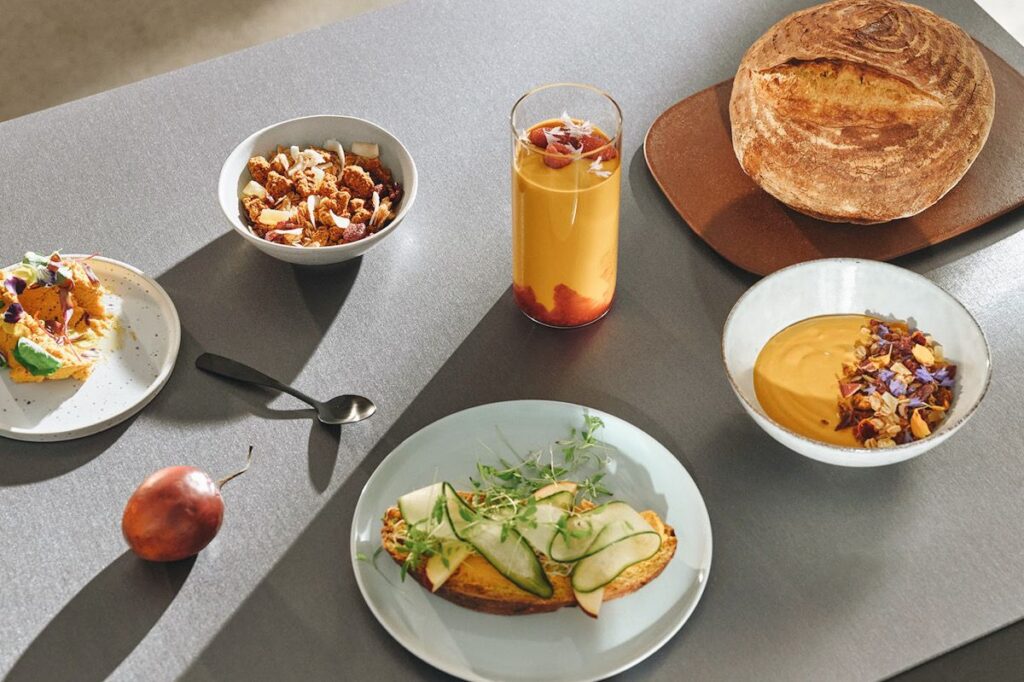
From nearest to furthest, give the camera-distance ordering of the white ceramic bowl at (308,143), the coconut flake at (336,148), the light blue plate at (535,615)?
the light blue plate at (535,615) → the white ceramic bowl at (308,143) → the coconut flake at (336,148)

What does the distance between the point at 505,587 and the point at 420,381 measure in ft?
0.89

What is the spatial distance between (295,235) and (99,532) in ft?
1.19

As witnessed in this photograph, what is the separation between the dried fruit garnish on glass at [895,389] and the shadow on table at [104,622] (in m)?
0.64

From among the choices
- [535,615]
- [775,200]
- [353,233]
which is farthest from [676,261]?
[535,615]

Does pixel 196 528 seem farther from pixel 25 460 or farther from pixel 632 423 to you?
pixel 632 423

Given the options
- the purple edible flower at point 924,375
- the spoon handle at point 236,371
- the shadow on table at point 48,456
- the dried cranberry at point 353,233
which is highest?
the dried cranberry at point 353,233

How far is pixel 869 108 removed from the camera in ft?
3.52

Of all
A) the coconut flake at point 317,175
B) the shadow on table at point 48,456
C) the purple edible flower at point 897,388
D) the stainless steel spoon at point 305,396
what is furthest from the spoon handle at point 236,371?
the purple edible flower at point 897,388

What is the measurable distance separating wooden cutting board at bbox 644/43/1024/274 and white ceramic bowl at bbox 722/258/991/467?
3.9 inches

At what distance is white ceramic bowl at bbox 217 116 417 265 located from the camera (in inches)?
41.6

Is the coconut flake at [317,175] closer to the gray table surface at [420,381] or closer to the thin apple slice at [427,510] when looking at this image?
the gray table surface at [420,381]

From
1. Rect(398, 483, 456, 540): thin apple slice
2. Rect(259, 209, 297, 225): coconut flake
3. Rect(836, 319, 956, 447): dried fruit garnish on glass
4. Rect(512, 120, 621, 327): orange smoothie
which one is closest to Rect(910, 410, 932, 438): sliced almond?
Rect(836, 319, 956, 447): dried fruit garnish on glass

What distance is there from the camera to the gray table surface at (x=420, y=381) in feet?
2.85

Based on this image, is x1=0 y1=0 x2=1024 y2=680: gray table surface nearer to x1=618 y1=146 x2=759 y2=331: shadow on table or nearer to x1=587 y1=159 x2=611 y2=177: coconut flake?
x1=618 y1=146 x2=759 y2=331: shadow on table
